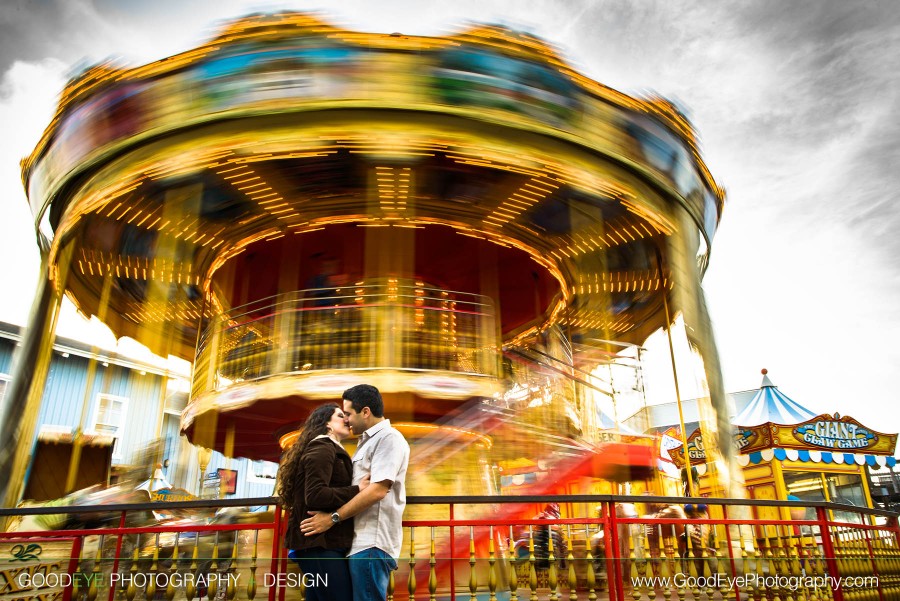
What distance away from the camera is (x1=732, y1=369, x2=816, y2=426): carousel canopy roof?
42.9ft

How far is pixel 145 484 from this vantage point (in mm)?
11969

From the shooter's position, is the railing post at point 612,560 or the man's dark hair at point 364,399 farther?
the railing post at point 612,560

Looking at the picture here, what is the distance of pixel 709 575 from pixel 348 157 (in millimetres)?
4171

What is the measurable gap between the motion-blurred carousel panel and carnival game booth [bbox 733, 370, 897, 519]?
4.55 meters

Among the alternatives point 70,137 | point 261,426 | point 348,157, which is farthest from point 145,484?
point 348,157

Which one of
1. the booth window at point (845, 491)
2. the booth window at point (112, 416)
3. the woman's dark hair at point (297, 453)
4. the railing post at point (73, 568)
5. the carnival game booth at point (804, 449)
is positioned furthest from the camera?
the booth window at point (112, 416)

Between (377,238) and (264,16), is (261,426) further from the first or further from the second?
(264,16)

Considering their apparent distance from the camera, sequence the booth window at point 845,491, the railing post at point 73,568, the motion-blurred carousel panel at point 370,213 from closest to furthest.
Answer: the railing post at point 73,568, the motion-blurred carousel panel at point 370,213, the booth window at point 845,491

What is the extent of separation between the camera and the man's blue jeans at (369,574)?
99.4 inches

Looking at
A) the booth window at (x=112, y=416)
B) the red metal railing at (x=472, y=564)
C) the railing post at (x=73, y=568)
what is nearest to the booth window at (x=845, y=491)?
the red metal railing at (x=472, y=564)

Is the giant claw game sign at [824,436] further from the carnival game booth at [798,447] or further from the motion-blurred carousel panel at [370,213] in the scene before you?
the motion-blurred carousel panel at [370,213]

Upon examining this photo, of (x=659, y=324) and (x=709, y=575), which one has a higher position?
(x=659, y=324)

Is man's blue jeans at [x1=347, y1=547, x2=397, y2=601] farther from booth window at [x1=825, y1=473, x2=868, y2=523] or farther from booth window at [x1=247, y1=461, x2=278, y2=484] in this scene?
booth window at [x1=247, y1=461, x2=278, y2=484]

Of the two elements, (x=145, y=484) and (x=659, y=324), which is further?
(x=145, y=484)
